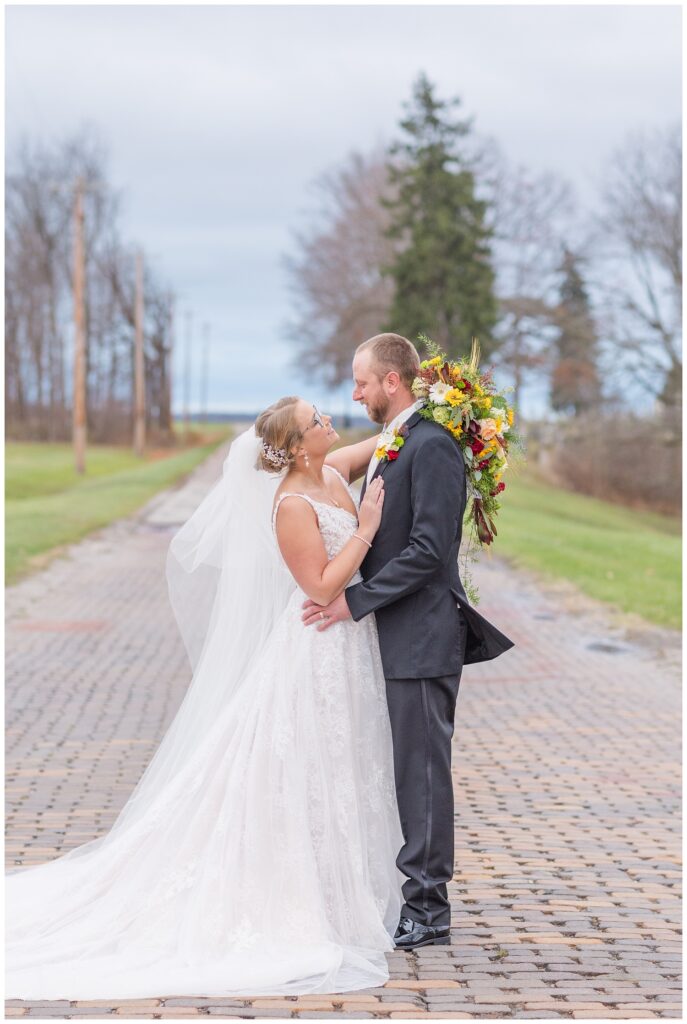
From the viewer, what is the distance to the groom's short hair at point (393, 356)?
5203mm

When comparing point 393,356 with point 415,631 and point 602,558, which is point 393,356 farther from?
point 602,558

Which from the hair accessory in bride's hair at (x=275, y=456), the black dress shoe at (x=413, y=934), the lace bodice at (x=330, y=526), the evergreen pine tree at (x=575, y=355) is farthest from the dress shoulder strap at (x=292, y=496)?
the evergreen pine tree at (x=575, y=355)

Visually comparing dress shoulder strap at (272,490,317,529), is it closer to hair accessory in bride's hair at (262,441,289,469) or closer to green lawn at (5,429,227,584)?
hair accessory in bride's hair at (262,441,289,469)

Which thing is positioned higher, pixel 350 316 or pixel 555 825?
pixel 350 316

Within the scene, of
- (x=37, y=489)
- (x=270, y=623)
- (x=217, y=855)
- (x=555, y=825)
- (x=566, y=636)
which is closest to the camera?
(x=217, y=855)

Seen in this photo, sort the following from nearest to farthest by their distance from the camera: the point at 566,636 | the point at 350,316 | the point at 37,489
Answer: the point at 566,636 → the point at 37,489 → the point at 350,316

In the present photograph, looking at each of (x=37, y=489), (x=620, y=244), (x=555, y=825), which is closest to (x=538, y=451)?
(x=620, y=244)

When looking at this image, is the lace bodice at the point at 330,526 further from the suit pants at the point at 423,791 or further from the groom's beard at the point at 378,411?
the suit pants at the point at 423,791

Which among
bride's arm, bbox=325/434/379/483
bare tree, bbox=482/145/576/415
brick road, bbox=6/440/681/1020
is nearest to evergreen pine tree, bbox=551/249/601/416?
bare tree, bbox=482/145/576/415

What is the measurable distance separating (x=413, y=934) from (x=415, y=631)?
1.16m

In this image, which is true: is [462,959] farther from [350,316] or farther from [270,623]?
[350,316]

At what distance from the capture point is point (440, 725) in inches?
206

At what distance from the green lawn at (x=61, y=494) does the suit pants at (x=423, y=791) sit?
13.5m

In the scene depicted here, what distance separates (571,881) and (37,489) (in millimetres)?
37402
